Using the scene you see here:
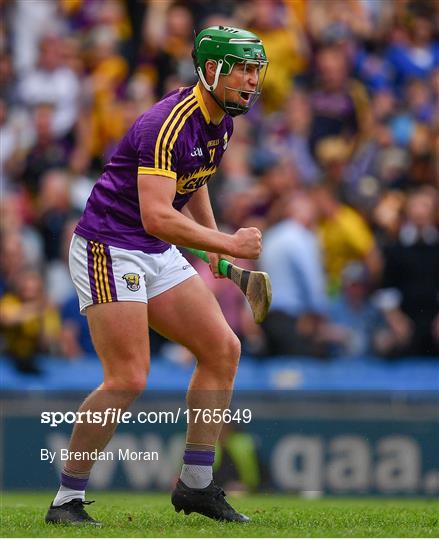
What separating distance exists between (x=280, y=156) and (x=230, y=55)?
6.93 metres

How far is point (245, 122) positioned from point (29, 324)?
336cm

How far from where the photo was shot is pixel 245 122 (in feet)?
43.7

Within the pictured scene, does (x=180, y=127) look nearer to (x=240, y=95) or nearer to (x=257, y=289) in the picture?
(x=240, y=95)

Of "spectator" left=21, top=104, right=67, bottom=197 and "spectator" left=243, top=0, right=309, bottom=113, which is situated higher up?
"spectator" left=243, top=0, right=309, bottom=113

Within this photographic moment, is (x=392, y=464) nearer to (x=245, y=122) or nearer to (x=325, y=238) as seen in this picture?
(x=325, y=238)

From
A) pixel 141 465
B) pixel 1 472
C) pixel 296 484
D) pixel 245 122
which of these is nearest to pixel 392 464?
pixel 296 484

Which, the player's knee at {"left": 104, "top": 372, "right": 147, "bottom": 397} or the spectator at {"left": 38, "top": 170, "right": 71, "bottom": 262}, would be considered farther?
the spectator at {"left": 38, "top": 170, "right": 71, "bottom": 262}

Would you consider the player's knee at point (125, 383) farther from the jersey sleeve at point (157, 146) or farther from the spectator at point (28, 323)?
the spectator at point (28, 323)

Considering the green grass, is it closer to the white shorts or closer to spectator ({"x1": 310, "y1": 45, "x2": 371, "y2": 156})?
the white shorts

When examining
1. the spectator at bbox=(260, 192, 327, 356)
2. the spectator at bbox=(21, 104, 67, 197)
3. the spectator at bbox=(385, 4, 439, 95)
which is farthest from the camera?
the spectator at bbox=(385, 4, 439, 95)

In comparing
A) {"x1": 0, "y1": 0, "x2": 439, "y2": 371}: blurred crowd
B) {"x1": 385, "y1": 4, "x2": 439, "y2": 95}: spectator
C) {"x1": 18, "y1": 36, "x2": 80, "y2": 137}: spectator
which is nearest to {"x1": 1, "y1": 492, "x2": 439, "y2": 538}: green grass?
{"x1": 0, "y1": 0, "x2": 439, "y2": 371}: blurred crowd

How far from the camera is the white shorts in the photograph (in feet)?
20.2

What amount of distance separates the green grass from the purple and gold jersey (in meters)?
1.38

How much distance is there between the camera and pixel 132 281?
618cm
